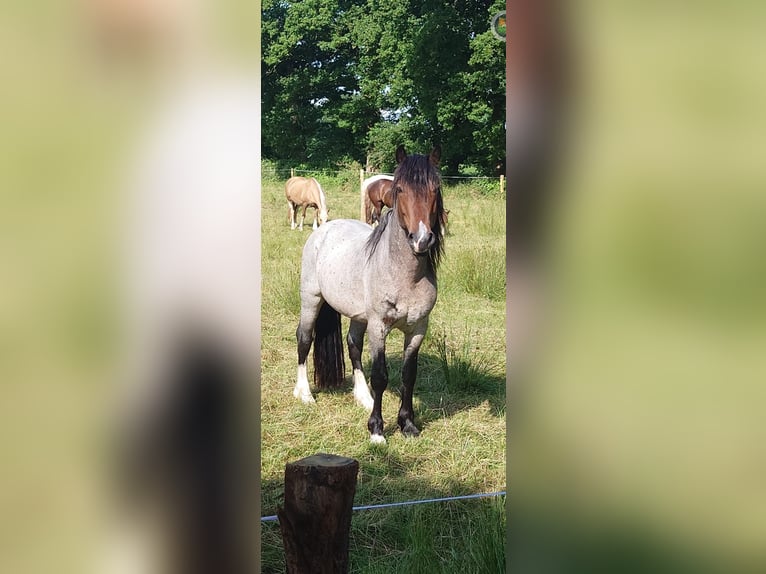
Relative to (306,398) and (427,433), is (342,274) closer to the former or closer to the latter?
(306,398)

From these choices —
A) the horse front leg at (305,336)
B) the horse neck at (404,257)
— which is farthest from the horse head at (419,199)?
the horse front leg at (305,336)

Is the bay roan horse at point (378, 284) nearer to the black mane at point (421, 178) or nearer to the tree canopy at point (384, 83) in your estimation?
the black mane at point (421, 178)

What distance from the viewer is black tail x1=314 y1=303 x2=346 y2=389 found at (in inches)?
186

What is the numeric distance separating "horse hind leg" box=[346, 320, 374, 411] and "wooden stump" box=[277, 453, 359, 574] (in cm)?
238

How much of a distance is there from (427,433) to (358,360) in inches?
23.7

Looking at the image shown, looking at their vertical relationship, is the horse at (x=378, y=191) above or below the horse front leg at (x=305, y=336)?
above

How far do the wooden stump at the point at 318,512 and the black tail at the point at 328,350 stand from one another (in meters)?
2.52

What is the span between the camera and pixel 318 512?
2.15 m

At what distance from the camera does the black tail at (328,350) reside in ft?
15.5
